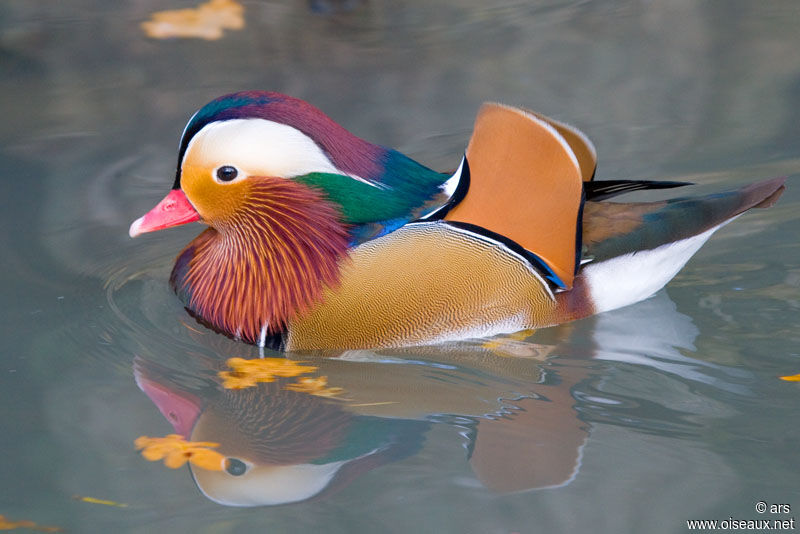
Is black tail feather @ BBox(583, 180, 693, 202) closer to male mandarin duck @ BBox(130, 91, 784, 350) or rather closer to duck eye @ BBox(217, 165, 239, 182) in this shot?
male mandarin duck @ BBox(130, 91, 784, 350)

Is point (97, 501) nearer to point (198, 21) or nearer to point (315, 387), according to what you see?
point (315, 387)

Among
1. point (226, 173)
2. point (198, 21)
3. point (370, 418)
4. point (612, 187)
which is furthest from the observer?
point (198, 21)

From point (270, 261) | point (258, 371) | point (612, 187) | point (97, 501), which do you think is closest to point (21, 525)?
point (97, 501)

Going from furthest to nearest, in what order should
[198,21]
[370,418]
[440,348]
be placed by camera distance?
[198,21], [440,348], [370,418]

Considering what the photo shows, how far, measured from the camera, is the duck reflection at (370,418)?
270 centimetres

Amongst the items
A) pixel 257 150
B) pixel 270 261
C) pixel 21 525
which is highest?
pixel 257 150

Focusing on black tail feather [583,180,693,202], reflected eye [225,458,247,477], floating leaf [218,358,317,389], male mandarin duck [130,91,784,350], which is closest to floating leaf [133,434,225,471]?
reflected eye [225,458,247,477]

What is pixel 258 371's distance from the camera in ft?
10.4

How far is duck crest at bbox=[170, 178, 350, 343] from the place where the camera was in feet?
10.2

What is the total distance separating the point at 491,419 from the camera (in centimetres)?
293

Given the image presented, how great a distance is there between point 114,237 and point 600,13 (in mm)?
3245

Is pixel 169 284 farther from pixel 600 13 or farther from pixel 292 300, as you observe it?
pixel 600 13

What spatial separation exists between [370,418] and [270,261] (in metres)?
0.59

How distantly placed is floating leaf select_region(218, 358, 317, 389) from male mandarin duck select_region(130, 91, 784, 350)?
57 mm
